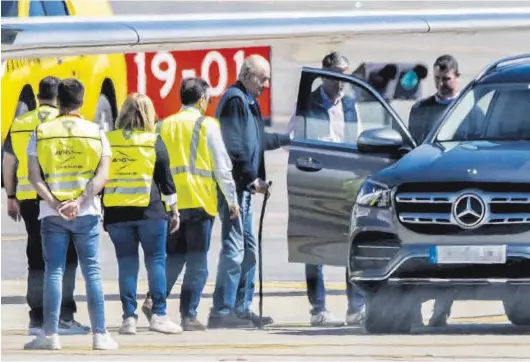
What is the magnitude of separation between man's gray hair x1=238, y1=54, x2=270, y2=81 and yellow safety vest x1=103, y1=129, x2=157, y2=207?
73 centimetres

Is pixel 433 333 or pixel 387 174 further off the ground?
pixel 387 174

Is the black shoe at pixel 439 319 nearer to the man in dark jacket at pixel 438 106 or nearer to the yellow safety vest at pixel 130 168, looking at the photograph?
the man in dark jacket at pixel 438 106

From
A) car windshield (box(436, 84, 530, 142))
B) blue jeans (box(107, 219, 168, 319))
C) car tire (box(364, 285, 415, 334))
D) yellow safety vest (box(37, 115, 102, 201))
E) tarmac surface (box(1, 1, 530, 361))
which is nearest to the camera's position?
yellow safety vest (box(37, 115, 102, 201))

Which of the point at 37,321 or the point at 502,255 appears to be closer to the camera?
the point at 502,255

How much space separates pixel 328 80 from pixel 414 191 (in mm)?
→ 1116

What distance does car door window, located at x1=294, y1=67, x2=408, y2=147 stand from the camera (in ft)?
35.9

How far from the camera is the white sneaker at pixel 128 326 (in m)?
11.0

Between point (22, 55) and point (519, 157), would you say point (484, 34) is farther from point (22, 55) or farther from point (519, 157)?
point (22, 55)

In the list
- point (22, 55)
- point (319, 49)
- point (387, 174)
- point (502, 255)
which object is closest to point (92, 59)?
point (22, 55)

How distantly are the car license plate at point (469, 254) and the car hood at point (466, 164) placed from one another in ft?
1.17

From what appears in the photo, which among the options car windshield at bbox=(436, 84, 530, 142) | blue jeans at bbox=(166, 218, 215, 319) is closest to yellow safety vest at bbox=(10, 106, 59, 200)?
blue jeans at bbox=(166, 218, 215, 319)

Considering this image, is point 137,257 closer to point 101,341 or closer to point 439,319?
point 101,341

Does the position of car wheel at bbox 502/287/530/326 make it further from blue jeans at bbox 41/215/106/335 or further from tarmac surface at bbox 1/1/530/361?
blue jeans at bbox 41/215/106/335

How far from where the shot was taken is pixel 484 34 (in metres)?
11.4
